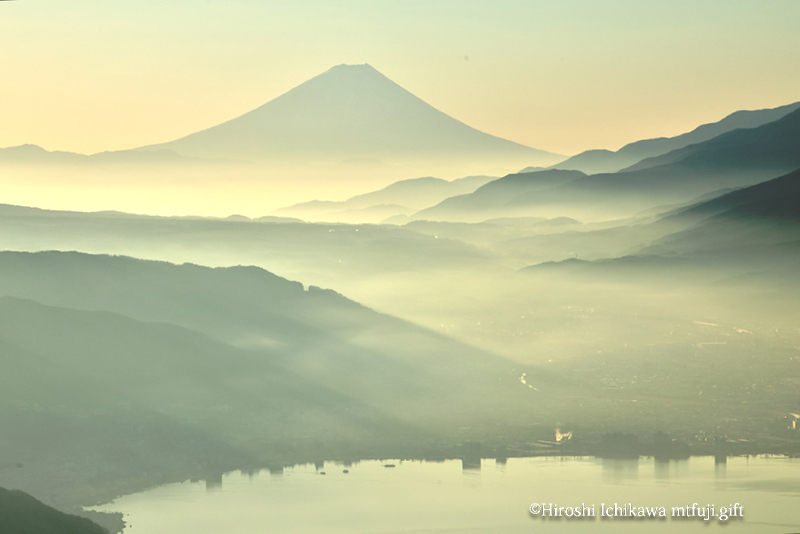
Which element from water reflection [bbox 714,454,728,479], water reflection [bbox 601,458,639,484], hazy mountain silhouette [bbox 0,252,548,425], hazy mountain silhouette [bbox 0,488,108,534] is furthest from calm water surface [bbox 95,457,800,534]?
hazy mountain silhouette [bbox 0,252,548,425]

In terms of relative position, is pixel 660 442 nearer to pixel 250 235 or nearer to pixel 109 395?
pixel 109 395

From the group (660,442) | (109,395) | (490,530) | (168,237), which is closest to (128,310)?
(168,237)

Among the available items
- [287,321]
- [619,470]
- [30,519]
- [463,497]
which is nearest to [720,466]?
[619,470]

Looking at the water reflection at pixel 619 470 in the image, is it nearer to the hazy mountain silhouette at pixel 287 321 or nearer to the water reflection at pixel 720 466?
the water reflection at pixel 720 466

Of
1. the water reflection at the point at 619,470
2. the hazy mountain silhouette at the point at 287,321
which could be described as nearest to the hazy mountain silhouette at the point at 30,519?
the water reflection at the point at 619,470

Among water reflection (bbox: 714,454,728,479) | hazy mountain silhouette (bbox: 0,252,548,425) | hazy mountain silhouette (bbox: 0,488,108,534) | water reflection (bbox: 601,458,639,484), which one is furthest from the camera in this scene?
hazy mountain silhouette (bbox: 0,252,548,425)

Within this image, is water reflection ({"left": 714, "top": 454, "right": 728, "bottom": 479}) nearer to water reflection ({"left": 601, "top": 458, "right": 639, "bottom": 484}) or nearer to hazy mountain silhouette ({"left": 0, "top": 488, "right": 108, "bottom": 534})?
water reflection ({"left": 601, "top": 458, "right": 639, "bottom": 484})

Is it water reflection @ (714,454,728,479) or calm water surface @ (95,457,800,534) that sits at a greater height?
water reflection @ (714,454,728,479)
